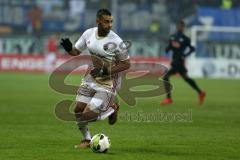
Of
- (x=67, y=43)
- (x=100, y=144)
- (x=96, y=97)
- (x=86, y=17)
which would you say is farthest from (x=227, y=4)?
(x=100, y=144)

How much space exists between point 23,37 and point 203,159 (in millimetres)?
37513

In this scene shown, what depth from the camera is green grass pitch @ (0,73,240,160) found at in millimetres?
11156

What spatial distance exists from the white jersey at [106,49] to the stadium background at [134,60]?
3.75ft

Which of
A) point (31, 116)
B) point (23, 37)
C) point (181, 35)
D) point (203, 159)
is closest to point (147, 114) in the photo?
point (31, 116)

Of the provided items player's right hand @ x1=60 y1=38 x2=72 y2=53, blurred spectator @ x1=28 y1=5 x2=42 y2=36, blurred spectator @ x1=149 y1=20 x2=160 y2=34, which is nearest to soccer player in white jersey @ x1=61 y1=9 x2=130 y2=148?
player's right hand @ x1=60 y1=38 x2=72 y2=53

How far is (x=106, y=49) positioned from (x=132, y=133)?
3105 mm

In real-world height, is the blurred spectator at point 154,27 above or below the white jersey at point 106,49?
below

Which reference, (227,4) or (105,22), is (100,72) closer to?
(105,22)

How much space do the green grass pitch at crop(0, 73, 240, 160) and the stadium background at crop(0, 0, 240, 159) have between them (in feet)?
0.06

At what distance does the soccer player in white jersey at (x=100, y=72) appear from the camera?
38.5ft

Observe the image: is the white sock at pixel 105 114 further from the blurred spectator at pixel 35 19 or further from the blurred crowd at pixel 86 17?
the blurred spectator at pixel 35 19

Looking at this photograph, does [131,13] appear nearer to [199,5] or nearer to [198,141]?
[199,5]

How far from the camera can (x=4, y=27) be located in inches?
1914

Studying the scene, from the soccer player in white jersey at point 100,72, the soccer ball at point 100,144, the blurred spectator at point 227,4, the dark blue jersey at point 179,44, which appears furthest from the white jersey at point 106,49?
the blurred spectator at point 227,4
